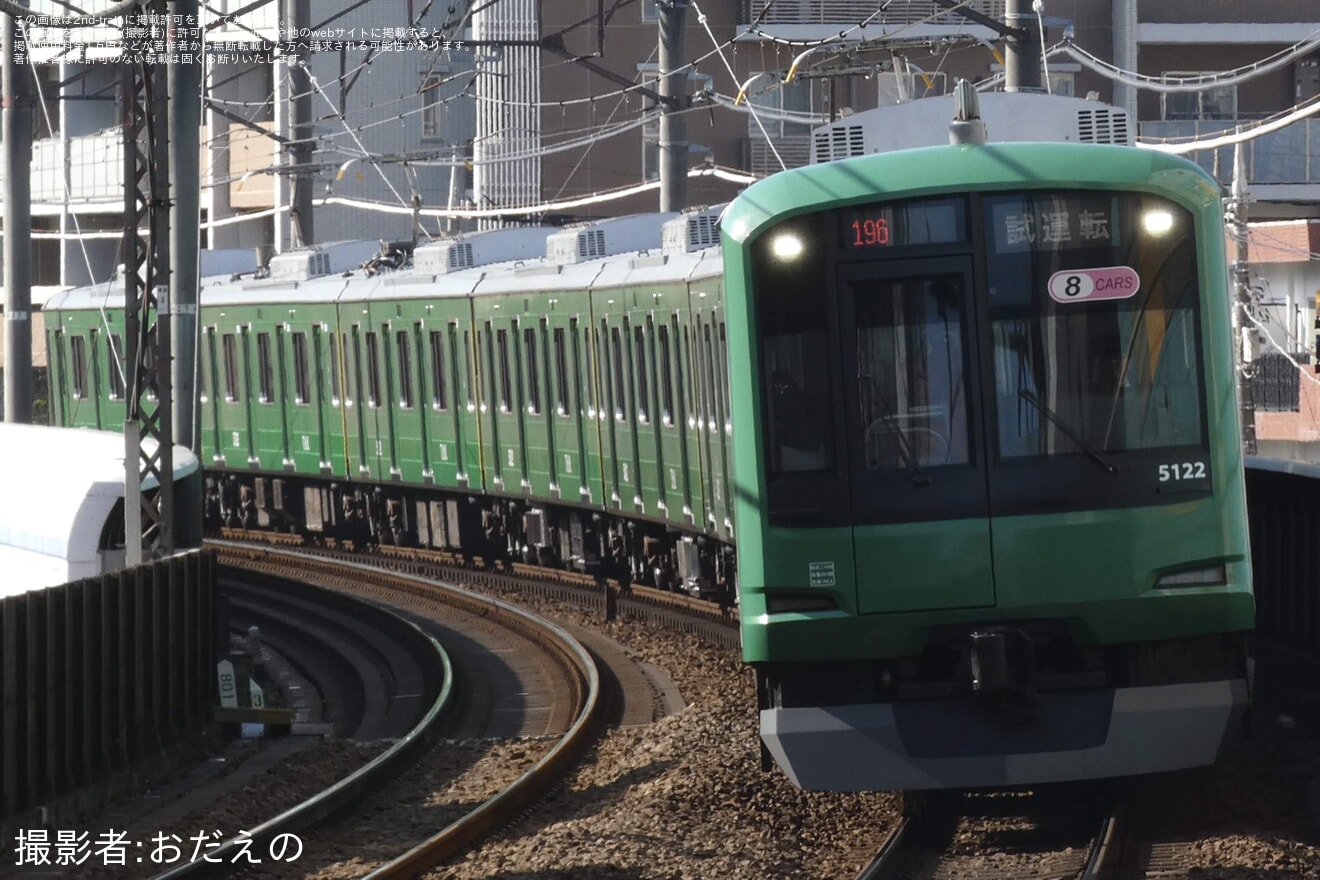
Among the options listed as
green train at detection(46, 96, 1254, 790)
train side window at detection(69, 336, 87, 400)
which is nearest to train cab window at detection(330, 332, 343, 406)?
train side window at detection(69, 336, 87, 400)

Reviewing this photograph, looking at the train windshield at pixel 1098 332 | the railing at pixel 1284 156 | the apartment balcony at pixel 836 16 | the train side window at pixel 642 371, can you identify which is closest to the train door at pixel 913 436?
the train windshield at pixel 1098 332

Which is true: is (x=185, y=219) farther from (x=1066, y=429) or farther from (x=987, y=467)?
(x=1066, y=429)

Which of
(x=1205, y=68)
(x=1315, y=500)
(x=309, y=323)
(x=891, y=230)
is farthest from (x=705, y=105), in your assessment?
(x=1205, y=68)

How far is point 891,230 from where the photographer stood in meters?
8.50

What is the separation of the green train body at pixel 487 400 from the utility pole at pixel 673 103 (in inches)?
32.4

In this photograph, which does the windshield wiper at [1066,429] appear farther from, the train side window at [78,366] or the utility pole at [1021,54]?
the train side window at [78,366]

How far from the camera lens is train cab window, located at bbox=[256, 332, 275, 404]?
→ 2703 cm

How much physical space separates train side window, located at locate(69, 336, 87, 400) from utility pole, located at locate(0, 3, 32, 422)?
26.0 ft

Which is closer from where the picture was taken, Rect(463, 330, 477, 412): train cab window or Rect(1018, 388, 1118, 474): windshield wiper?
Rect(1018, 388, 1118, 474): windshield wiper

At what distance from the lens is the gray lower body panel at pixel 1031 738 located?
829 centimetres

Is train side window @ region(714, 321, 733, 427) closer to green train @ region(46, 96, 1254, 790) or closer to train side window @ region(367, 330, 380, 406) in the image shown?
green train @ region(46, 96, 1254, 790)

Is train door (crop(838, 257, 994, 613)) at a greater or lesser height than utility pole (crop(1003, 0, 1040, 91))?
lesser

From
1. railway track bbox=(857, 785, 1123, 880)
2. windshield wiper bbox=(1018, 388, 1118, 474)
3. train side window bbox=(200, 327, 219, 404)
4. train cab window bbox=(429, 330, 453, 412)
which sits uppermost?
train side window bbox=(200, 327, 219, 404)

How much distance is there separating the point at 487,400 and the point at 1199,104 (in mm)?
23064
